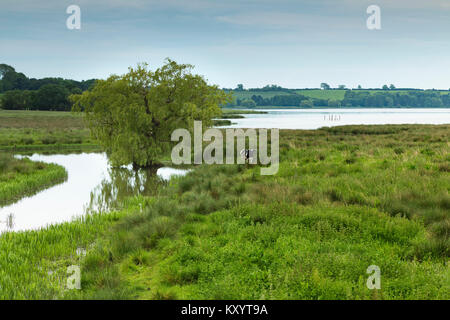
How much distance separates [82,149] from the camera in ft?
120

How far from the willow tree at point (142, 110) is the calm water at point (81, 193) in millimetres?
1699

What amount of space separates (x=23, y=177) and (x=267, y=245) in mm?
17061

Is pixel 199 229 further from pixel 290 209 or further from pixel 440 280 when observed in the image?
pixel 440 280

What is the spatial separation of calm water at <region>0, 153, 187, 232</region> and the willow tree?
170cm

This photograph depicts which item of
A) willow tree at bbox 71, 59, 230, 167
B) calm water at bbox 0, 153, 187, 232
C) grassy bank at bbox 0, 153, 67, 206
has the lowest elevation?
calm water at bbox 0, 153, 187, 232

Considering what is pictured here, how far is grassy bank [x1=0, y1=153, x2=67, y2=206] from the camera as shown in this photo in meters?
16.6

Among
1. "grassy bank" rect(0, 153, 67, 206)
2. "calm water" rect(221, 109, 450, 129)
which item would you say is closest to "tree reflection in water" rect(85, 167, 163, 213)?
"grassy bank" rect(0, 153, 67, 206)

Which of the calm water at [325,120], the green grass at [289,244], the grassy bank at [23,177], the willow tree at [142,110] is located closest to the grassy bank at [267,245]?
the green grass at [289,244]

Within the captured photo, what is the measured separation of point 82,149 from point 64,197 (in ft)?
70.6

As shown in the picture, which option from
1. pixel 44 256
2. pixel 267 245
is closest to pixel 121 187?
pixel 44 256

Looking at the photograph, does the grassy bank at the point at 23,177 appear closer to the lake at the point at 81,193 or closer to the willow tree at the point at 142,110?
the lake at the point at 81,193

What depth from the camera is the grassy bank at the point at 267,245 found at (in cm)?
579

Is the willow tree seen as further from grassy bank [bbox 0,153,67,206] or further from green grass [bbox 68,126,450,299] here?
green grass [bbox 68,126,450,299]

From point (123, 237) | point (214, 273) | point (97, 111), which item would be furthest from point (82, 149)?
point (214, 273)
